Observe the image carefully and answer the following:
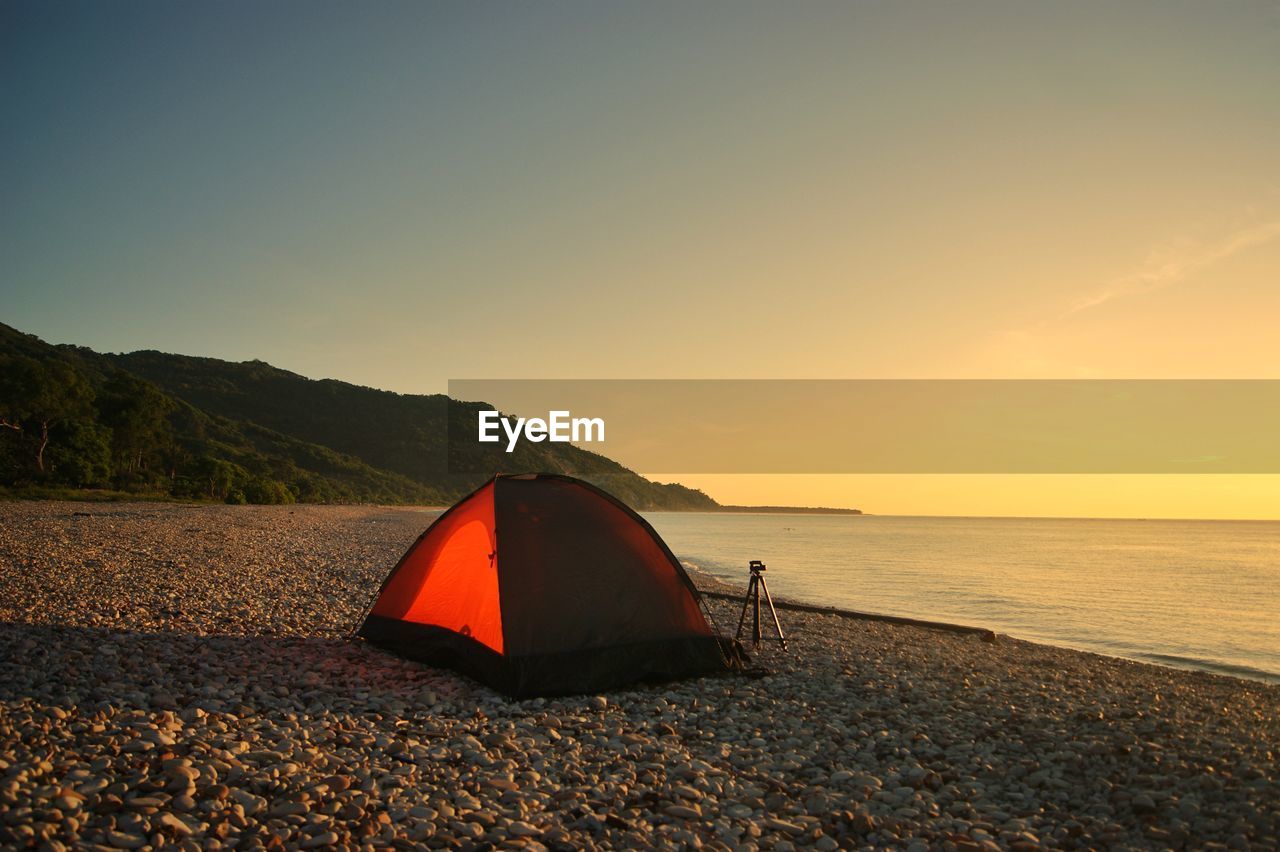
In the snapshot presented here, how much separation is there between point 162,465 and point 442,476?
76.8 meters

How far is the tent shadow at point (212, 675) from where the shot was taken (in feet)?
23.5

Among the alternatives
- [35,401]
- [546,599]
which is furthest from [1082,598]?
[35,401]

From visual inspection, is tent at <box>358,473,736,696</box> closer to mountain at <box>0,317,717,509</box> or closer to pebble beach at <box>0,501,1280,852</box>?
pebble beach at <box>0,501,1280,852</box>

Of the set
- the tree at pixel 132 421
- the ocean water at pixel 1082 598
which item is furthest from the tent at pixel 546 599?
the tree at pixel 132 421

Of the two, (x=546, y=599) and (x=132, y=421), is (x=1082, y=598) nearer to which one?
(x=546, y=599)

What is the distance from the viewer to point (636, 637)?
32.0 ft

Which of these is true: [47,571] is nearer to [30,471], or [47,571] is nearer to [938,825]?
[938,825]

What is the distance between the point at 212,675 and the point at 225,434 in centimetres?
10771

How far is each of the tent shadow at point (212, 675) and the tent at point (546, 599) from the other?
1.71ft

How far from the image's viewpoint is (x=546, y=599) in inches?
373

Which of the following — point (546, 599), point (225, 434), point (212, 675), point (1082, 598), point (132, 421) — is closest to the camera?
point (212, 675)

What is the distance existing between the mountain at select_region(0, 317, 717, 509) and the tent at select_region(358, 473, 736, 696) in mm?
52075

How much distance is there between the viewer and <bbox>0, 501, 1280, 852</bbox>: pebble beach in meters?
5.24

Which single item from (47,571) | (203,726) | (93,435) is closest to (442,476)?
(93,435)
